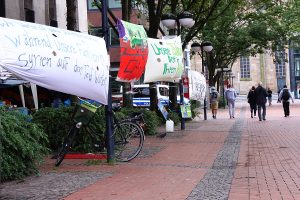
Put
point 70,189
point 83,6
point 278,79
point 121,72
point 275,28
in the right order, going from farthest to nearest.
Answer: point 278,79, point 275,28, point 83,6, point 121,72, point 70,189

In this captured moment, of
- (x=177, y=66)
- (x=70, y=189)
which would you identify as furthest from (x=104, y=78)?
(x=177, y=66)

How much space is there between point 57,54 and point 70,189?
6.85 feet

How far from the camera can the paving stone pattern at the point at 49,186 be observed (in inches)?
264

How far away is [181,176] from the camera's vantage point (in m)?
8.23

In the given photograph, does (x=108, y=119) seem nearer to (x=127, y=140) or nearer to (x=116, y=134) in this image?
(x=116, y=134)

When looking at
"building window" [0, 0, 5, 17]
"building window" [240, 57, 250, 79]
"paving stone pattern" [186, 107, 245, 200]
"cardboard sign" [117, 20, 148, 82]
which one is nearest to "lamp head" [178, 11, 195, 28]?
"paving stone pattern" [186, 107, 245, 200]

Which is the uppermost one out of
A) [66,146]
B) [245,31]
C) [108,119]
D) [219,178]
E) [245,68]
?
[245,31]

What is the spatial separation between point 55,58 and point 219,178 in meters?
3.22

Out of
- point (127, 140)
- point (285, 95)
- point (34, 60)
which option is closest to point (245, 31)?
point (285, 95)

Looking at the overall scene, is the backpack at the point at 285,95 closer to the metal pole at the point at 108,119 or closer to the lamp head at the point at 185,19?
the lamp head at the point at 185,19

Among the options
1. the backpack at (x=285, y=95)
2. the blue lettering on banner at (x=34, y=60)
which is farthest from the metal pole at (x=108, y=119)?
the backpack at (x=285, y=95)

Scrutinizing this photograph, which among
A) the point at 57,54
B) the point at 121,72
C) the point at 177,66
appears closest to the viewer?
the point at 57,54

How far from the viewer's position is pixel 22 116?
8.51m

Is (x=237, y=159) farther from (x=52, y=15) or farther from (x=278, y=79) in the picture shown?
(x=278, y=79)
